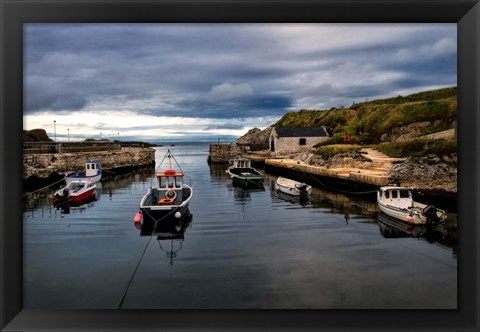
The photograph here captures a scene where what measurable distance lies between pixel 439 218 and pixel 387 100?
42.0 meters

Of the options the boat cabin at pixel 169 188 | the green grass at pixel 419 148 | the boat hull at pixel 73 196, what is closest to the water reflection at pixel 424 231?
the green grass at pixel 419 148

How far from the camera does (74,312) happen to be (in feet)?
15.5

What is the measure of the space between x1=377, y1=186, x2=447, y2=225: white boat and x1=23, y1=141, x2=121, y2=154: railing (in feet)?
66.4

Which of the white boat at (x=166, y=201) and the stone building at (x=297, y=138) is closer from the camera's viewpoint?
the white boat at (x=166, y=201)

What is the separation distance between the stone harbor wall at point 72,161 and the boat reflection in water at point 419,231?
17.7m

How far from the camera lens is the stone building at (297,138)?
41938mm

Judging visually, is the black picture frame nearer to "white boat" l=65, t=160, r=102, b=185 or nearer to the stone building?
"white boat" l=65, t=160, r=102, b=185

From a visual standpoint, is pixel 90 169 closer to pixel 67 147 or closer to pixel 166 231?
pixel 67 147

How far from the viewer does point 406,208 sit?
48.7 ft

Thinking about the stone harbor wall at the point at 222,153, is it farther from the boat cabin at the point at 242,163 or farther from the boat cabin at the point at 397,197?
the boat cabin at the point at 397,197

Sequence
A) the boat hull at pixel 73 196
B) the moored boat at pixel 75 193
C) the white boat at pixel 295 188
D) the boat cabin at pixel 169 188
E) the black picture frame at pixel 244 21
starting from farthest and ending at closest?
the white boat at pixel 295 188, the moored boat at pixel 75 193, the boat hull at pixel 73 196, the boat cabin at pixel 169 188, the black picture frame at pixel 244 21

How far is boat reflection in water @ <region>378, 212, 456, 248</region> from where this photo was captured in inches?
505
